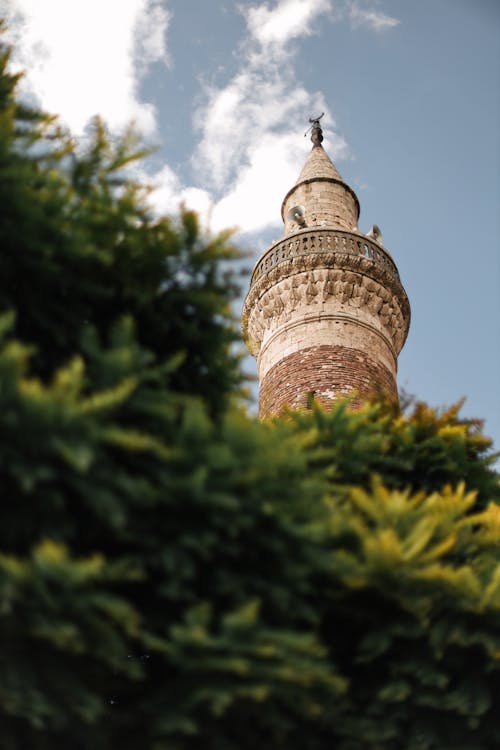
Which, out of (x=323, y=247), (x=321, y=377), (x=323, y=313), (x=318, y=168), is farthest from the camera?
(x=318, y=168)

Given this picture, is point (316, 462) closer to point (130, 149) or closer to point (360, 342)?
point (130, 149)

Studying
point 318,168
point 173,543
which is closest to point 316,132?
point 318,168

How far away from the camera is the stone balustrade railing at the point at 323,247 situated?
47.4 ft

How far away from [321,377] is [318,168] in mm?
5987

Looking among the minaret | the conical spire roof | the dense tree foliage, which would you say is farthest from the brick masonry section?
the dense tree foliage

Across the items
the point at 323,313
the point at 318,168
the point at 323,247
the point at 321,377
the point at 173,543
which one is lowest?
the point at 173,543

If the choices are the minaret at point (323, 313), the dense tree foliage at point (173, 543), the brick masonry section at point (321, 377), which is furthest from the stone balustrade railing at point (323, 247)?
the dense tree foliage at point (173, 543)

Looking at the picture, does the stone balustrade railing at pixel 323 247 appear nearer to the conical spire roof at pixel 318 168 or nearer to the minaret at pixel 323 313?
the minaret at pixel 323 313

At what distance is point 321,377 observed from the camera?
13023mm

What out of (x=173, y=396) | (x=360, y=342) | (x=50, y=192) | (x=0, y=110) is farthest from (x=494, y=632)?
(x=360, y=342)

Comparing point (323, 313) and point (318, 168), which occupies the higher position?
point (318, 168)

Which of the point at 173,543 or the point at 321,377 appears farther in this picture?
the point at 321,377

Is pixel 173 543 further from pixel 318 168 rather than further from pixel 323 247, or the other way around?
pixel 318 168

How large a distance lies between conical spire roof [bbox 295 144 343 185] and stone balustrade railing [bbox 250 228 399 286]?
2306 mm
